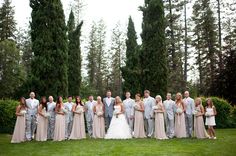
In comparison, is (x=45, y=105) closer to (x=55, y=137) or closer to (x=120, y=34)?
(x=55, y=137)

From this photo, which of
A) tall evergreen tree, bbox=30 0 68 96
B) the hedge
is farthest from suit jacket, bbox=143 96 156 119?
tall evergreen tree, bbox=30 0 68 96

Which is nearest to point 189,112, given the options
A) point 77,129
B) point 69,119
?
point 77,129

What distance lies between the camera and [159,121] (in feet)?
51.8

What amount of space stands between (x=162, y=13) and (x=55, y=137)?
1584cm

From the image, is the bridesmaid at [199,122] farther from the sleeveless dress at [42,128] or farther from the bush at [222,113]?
the bush at [222,113]

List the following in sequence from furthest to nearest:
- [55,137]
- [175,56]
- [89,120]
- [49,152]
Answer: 1. [175,56]
2. [89,120]
3. [55,137]
4. [49,152]

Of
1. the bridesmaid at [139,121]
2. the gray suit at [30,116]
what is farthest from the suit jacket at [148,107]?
the gray suit at [30,116]

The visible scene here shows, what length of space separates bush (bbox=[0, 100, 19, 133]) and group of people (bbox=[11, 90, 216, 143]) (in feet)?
11.6

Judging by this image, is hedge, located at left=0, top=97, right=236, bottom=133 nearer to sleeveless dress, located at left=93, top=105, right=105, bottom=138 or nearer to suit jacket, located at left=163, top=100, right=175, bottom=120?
sleeveless dress, located at left=93, top=105, right=105, bottom=138

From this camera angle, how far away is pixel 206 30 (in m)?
44.6

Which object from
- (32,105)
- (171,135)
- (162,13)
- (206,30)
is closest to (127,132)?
(171,135)

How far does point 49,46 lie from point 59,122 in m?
8.61

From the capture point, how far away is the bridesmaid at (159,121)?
615 inches

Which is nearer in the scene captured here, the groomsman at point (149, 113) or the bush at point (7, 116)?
the groomsman at point (149, 113)
